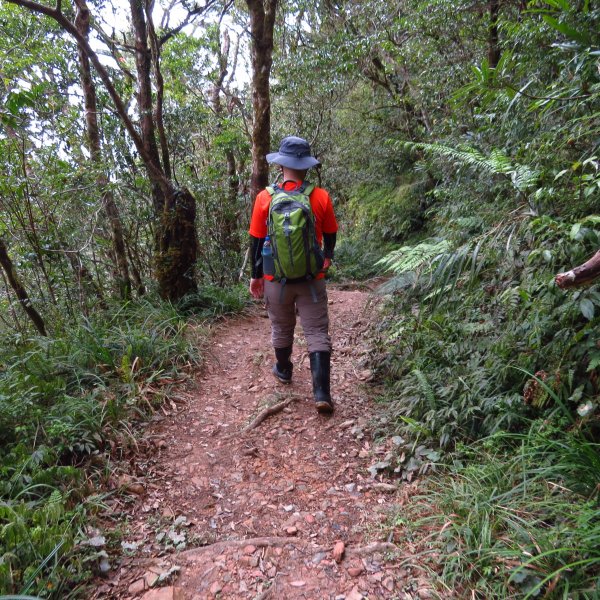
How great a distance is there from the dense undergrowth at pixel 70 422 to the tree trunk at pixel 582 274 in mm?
2812

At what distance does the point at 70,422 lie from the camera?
3156 millimetres

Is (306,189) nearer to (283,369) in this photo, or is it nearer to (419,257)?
(419,257)

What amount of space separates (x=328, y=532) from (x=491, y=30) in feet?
22.4

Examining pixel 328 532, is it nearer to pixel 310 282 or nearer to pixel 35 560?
pixel 35 560

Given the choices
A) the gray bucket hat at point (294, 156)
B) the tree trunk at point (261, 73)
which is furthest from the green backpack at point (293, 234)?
the tree trunk at point (261, 73)

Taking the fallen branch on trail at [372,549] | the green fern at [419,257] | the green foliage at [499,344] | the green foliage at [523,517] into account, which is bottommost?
the fallen branch on trail at [372,549]

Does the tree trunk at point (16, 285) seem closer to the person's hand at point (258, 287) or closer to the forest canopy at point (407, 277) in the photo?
the forest canopy at point (407, 277)

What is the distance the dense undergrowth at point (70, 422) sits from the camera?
212 cm

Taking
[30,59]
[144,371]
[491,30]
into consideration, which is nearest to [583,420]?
[144,371]

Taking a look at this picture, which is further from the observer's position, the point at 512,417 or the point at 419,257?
the point at 419,257

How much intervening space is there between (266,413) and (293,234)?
1739 millimetres

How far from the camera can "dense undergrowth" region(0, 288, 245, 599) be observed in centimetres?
212

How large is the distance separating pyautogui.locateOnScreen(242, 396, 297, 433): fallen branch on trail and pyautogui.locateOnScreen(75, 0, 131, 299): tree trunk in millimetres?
3457

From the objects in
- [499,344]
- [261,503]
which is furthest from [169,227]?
[499,344]
